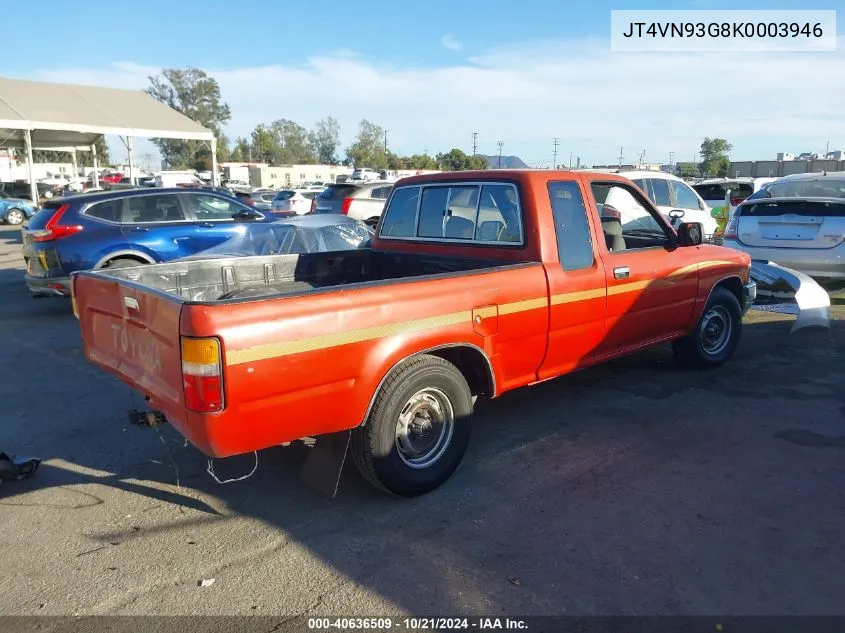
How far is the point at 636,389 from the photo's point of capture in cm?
575

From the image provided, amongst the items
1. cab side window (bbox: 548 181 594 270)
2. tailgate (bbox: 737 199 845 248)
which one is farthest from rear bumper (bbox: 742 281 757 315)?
tailgate (bbox: 737 199 845 248)

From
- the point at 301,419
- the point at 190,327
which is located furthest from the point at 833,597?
the point at 190,327

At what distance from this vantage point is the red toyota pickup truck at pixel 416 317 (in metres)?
3.03

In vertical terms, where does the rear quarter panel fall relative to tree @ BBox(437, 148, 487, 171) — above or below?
below

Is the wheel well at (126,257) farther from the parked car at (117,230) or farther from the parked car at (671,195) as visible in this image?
the parked car at (671,195)

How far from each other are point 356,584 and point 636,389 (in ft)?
11.5

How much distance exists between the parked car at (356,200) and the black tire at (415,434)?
446 inches

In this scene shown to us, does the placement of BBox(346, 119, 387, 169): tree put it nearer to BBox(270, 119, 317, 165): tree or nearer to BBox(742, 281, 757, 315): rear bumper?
BBox(270, 119, 317, 165): tree

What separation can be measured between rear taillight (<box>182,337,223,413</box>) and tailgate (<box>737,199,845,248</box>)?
870 centimetres

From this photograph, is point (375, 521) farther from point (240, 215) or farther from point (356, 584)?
point (240, 215)

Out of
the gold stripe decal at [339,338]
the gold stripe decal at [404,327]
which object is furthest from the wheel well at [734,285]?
the gold stripe decal at [339,338]

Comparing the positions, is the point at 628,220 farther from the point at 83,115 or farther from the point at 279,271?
the point at 83,115

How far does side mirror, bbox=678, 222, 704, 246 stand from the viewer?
18.1ft

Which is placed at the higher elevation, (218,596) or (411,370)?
(411,370)
